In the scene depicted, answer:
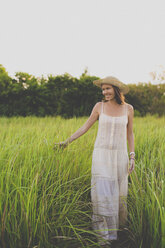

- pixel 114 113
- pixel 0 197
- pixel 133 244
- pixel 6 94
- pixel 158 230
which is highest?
pixel 6 94

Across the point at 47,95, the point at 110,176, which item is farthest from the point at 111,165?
the point at 47,95

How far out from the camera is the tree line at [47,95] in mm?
7887

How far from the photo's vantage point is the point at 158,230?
1503 millimetres

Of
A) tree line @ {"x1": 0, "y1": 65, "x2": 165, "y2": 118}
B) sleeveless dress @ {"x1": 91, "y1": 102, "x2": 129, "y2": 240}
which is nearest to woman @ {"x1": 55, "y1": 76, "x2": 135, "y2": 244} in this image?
sleeveless dress @ {"x1": 91, "y1": 102, "x2": 129, "y2": 240}

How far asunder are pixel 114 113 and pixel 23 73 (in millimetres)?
6878

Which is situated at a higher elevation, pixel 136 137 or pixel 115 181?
pixel 136 137

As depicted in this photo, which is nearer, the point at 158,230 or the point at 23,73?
the point at 158,230

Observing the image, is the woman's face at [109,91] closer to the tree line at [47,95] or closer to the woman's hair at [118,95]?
the woman's hair at [118,95]

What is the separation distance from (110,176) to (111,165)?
0.09 m

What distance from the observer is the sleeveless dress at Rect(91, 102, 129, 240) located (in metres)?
1.85

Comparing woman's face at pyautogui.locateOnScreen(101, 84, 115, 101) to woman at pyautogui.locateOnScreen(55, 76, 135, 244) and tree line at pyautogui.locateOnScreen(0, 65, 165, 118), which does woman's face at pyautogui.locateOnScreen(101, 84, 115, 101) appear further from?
tree line at pyautogui.locateOnScreen(0, 65, 165, 118)

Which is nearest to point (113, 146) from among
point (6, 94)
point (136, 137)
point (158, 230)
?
point (158, 230)

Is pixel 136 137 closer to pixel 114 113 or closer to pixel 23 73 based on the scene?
pixel 114 113

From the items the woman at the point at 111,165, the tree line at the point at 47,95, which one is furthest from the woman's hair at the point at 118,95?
the tree line at the point at 47,95
